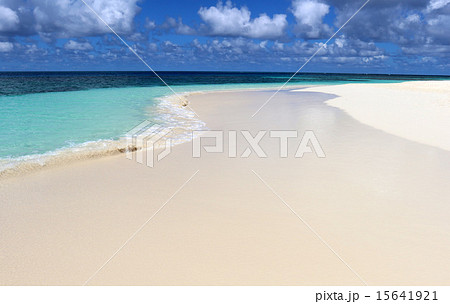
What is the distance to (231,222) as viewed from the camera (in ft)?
11.0

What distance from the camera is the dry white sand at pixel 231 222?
2561mm

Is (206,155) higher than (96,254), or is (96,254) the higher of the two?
(206,155)

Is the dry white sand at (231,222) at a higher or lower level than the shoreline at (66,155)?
lower

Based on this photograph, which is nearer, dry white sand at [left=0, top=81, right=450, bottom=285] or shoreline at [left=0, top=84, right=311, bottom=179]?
dry white sand at [left=0, top=81, right=450, bottom=285]

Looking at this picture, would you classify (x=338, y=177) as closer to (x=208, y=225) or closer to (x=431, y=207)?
(x=431, y=207)

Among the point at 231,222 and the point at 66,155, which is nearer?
the point at 231,222

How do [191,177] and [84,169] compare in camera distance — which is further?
[84,169]

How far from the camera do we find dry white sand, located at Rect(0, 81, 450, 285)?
8.40ft

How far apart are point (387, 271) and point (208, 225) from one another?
5.37 ft

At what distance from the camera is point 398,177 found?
15.2 ft

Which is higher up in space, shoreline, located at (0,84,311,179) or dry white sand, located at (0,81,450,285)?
shoreline, located at (0,84,311,179)

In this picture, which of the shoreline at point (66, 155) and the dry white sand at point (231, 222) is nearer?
the dry white sand at point (231, 222)

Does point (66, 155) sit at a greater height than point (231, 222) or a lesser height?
greater

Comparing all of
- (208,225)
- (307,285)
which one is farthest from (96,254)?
(307,285)
